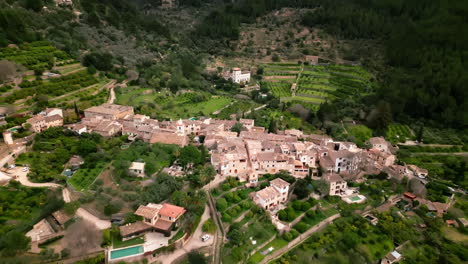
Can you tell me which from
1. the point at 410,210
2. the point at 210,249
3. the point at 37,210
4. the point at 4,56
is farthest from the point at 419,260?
the point at 4,56

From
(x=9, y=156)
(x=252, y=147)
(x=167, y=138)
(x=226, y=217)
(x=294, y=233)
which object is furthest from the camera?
(x=167, y=138)

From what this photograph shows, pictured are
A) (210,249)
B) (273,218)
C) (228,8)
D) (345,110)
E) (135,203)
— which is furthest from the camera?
(228,8)

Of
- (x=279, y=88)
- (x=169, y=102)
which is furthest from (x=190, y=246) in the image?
(x=279, y=88)

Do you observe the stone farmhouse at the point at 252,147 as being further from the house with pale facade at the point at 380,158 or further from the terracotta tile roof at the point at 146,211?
the terracotta tile roof at the point at 146,211

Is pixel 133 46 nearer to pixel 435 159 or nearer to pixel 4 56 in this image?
pixel 4 56

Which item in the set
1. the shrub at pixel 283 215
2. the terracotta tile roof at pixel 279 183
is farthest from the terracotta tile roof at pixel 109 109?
the shrub at pixel 283 215

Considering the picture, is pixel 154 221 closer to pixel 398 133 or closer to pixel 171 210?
pixel 171 210
